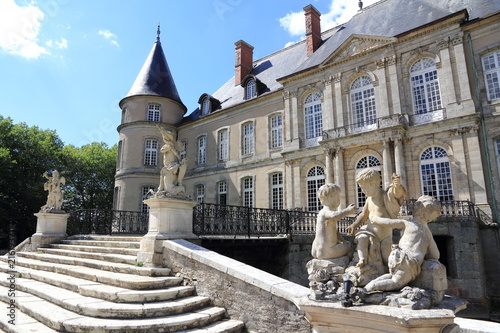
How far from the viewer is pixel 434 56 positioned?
1499cm

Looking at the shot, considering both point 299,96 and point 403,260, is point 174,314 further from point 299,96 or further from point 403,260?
point 299,96

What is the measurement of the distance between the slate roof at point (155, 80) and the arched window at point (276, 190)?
426 inches

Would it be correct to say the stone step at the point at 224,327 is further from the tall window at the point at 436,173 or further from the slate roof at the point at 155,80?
the slate roof at the point at 155,80

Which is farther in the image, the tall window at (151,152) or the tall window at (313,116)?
the tall window at (151,152)

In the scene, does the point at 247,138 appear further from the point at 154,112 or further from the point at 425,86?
the point at 425,86

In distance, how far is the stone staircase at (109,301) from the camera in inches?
170

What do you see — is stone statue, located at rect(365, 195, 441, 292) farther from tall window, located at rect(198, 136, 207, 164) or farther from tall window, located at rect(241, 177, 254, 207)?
tall window, located at rect(198, 136, 207, 164)

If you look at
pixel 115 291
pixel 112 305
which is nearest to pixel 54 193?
pixel 115 291

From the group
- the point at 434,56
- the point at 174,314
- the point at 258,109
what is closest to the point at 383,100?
the point at 434,56

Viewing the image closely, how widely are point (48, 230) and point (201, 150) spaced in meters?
15.0

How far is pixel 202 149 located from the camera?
81.1 ft

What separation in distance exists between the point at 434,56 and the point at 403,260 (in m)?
15.3

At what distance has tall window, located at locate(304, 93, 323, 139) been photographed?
1838cm

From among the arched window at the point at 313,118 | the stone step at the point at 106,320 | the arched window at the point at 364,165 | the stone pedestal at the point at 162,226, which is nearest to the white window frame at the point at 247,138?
the arched window at the point at 313,118
